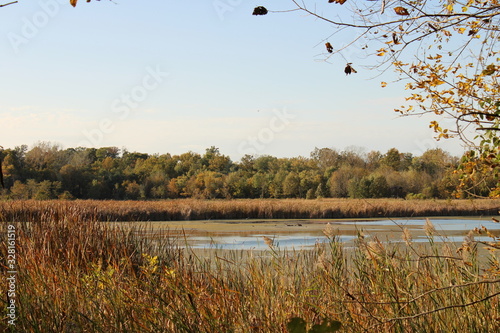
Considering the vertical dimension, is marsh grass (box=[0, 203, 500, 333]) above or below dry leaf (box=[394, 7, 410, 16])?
below

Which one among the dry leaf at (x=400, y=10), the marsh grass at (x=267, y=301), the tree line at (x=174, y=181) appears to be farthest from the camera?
the tree line at (x=174, y=181)

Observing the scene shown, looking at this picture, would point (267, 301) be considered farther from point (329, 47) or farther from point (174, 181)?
point (174, 181)

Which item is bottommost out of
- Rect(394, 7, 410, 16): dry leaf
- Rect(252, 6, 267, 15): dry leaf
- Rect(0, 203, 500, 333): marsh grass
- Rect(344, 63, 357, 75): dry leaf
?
Rect(0, 203, 500, 333): marsh grass

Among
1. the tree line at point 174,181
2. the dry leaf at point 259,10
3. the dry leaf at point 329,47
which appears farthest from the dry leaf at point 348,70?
the tree line at point 174,181

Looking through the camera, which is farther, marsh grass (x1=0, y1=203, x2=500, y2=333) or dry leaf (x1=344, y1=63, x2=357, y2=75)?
marsh grass (x1=0, y1=203, x2=500, y2=333)

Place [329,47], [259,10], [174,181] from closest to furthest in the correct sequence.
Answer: [259,10], [329,47], [174,181]

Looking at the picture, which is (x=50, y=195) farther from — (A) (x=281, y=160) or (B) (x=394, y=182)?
(A) (x=281, y=160)

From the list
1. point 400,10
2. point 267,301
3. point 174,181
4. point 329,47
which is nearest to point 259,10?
point 329,47

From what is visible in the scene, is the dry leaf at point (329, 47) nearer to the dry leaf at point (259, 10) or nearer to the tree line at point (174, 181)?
the dry leaf at point (259, 10)

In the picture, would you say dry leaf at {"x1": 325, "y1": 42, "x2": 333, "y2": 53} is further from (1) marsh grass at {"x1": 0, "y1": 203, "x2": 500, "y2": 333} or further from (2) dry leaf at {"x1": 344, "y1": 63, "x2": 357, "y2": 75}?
(1) marsh grass at {"x1": 0, "y1": 203, "x2": 500, "y2": 333}

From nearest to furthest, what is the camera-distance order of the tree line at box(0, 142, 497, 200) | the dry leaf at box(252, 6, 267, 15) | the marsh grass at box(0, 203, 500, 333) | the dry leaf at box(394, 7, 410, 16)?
the dry leaf at box(252, 6, 267, 15), the dry leaf at box(394, 7, 410, 16), the marsh grass at box(0, 203, 500, 333), the tree line at box(0, 142, 497, 200)

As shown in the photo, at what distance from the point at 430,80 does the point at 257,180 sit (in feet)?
137

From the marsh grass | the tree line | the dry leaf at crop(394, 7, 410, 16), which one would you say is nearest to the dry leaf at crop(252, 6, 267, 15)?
the dry leaf at crop(394, 7, 410, 16)

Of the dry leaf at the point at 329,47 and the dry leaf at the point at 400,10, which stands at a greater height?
the dry leaf at the point at 400,10
